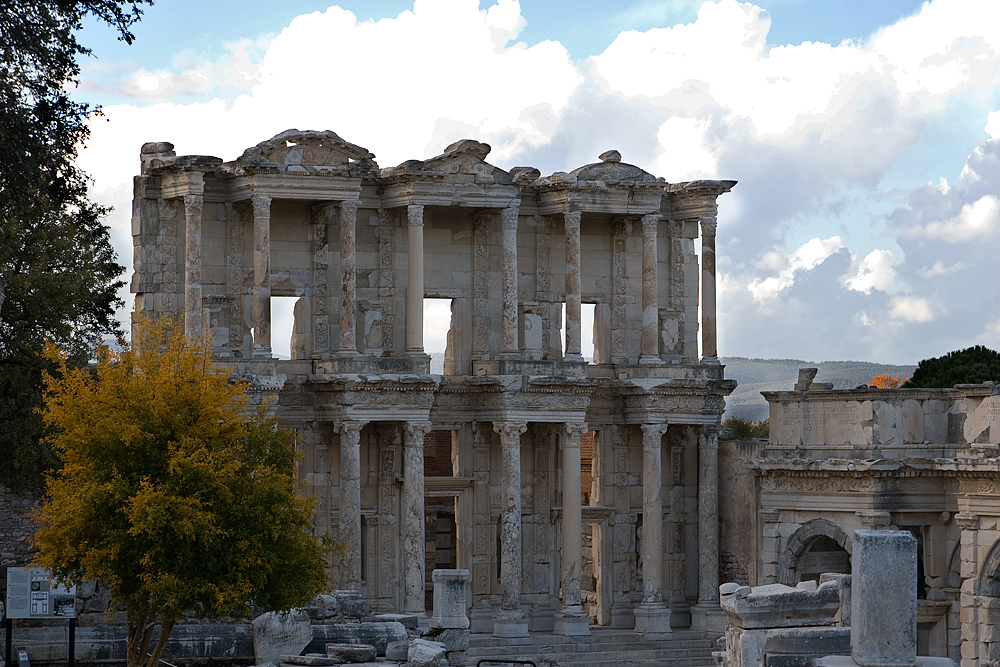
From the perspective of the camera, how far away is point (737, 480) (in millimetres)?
35312

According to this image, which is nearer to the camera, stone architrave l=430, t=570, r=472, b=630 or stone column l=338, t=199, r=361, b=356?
stone architrave l=430, t=570, r=472, b=630

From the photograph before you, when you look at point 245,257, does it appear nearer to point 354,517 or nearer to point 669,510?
point 354,517

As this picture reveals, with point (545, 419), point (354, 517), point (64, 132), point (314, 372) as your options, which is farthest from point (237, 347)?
point (64, 132)

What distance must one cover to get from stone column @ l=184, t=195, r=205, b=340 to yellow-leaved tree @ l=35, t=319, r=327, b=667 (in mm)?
7947

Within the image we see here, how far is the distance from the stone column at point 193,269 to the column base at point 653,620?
1067 cm

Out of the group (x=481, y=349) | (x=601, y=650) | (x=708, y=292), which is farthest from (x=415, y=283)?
(x=601, y=650)

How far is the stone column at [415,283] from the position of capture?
33.1 meters

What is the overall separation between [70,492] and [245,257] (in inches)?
453

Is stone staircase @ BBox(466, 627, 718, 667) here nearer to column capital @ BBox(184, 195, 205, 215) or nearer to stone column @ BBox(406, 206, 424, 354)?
stone column @ BBox(406, 206, 424, 354)

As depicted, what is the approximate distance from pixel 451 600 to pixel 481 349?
7.80 m

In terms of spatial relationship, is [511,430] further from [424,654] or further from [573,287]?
[424,654]

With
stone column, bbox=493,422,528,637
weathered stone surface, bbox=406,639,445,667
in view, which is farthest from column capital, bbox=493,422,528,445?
weathered stone surface, bbox=406,639,445,667

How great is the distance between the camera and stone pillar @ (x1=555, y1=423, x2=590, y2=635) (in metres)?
33.8

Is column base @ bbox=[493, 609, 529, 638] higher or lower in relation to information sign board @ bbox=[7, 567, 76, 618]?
lower
